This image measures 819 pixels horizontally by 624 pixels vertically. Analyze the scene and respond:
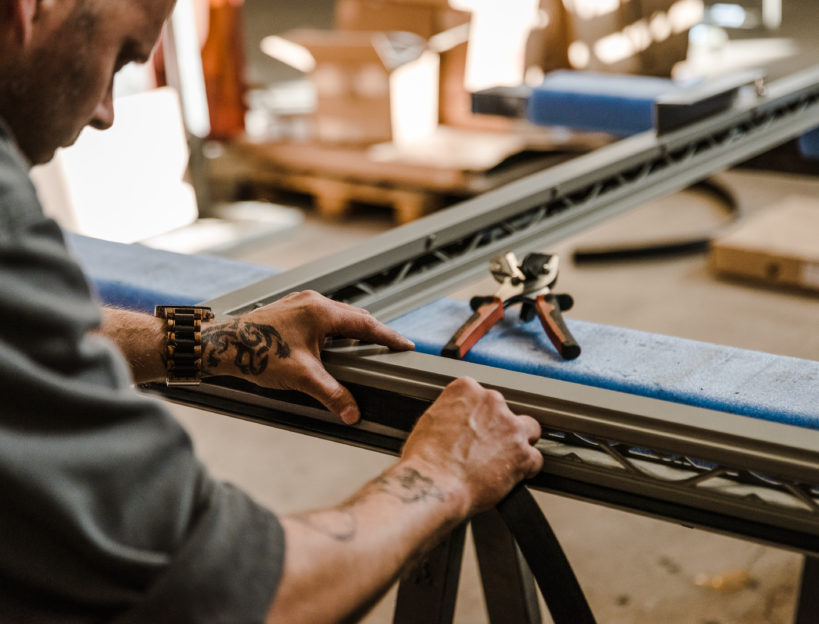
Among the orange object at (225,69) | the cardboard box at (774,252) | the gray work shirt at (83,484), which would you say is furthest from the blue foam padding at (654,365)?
the orange object at (225,69)

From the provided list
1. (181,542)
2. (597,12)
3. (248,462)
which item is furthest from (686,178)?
(597,12)

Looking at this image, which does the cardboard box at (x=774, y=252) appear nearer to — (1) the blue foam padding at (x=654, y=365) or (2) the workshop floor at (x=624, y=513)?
(2) the workshop floor at (x=624, y=513)

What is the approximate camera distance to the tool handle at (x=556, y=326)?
3.90 ft

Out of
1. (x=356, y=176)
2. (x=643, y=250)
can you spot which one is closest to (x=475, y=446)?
(x=643, y=250)

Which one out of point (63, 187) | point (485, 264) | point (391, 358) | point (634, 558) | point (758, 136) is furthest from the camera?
point (63, 187)

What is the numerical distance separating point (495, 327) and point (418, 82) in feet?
10.7

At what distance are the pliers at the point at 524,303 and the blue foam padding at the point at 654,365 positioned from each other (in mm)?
19

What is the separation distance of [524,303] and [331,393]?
0.37 meters

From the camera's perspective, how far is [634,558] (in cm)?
202

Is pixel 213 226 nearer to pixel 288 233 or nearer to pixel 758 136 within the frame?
pixel 288 233

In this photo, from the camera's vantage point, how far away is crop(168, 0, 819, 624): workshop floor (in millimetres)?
1884

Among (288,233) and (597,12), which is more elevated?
(597,12)

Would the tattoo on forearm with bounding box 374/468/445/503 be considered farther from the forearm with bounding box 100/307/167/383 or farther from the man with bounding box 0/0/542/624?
the forearm with bounding box 100/307/167/383

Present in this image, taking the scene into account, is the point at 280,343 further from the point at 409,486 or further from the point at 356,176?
the point at 356,176
